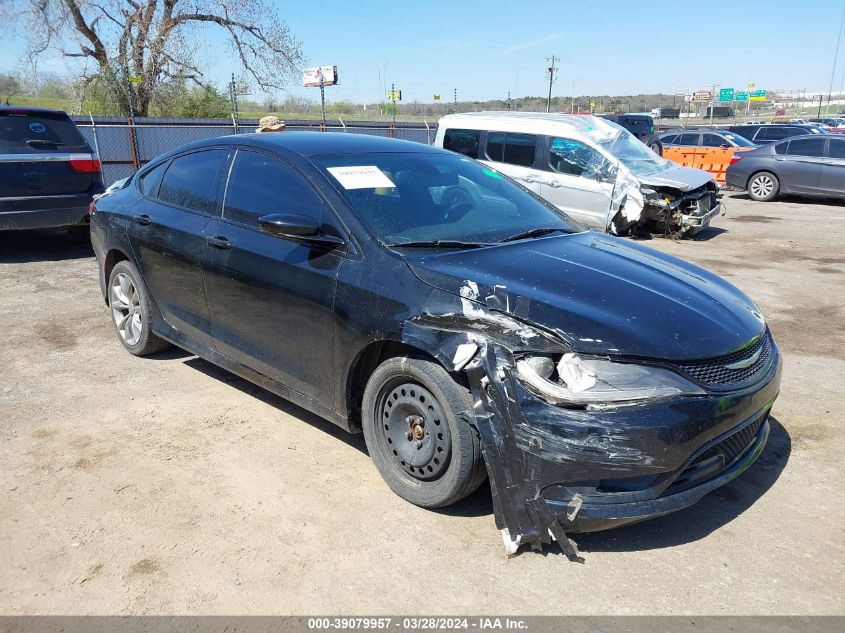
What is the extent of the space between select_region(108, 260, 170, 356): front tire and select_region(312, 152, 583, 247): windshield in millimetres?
1960

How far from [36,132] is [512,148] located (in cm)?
666

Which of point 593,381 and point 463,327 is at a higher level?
point 463,327

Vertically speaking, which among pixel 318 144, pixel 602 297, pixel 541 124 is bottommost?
pixel 602 297

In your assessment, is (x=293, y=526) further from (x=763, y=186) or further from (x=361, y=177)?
(x=763, y=186)

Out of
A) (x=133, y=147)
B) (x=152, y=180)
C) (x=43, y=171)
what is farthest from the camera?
(x=133, y=147)

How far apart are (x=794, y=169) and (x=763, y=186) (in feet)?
2.76

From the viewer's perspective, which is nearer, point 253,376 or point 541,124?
point 253,376

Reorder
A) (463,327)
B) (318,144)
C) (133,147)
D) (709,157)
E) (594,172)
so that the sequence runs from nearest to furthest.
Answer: (463,327)
(318,144)
(594,172)
(133,147)
(709,157)

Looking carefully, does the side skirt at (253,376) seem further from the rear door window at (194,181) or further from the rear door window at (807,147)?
the rear door window at (807,147)

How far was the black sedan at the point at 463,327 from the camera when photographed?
270cm

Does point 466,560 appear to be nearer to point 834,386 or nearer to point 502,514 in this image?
point 502,514

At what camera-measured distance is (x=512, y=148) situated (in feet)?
35.4

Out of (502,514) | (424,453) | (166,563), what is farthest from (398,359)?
(166,563)

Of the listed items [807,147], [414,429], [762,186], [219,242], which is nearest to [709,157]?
[762,186]
